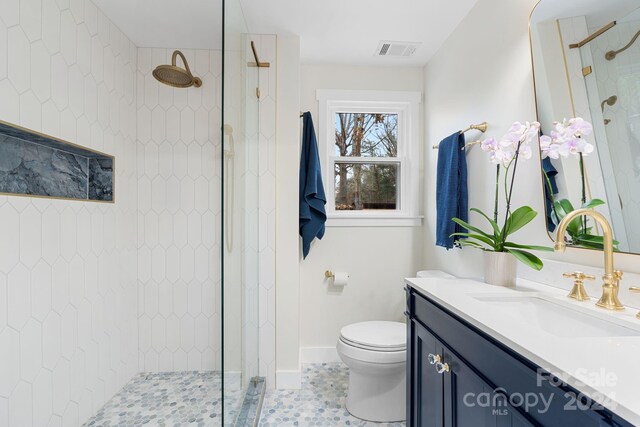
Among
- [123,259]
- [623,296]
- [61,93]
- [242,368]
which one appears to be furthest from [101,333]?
[623,296]

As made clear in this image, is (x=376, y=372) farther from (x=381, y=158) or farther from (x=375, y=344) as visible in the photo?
(x=381, y=158)

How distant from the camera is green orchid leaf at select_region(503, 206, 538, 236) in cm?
118

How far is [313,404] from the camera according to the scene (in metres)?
1.84

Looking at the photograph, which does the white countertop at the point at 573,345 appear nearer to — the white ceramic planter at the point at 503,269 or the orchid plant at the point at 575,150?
the white ceramic planter at the point at 503,269

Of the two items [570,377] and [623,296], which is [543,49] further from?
[570,377]

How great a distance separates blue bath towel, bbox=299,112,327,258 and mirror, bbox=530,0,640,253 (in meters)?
1.32

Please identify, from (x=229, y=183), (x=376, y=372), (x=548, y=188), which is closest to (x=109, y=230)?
(x=229, y=183)

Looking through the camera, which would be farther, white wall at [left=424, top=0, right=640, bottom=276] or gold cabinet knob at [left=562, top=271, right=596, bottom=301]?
white wall at [left=424, top=0, right=640, bottom=276]

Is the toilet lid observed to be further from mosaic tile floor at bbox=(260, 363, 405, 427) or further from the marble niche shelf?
the marble niche shelf

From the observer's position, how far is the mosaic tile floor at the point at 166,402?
5.65ft

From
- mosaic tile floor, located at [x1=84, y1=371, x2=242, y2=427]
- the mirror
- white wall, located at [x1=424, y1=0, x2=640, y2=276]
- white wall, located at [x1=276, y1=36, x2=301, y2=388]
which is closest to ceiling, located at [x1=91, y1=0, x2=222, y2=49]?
white wall, located at [x1=276, y1=36, x2=301, y2=388]

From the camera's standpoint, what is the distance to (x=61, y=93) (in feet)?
5.05

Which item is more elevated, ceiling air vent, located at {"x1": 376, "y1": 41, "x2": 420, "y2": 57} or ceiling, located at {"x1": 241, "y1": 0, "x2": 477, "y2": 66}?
ceiling, located at {"x1": 241, "y1": 0, "x2": 477, "y2": 66}

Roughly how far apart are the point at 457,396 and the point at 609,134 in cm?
93
